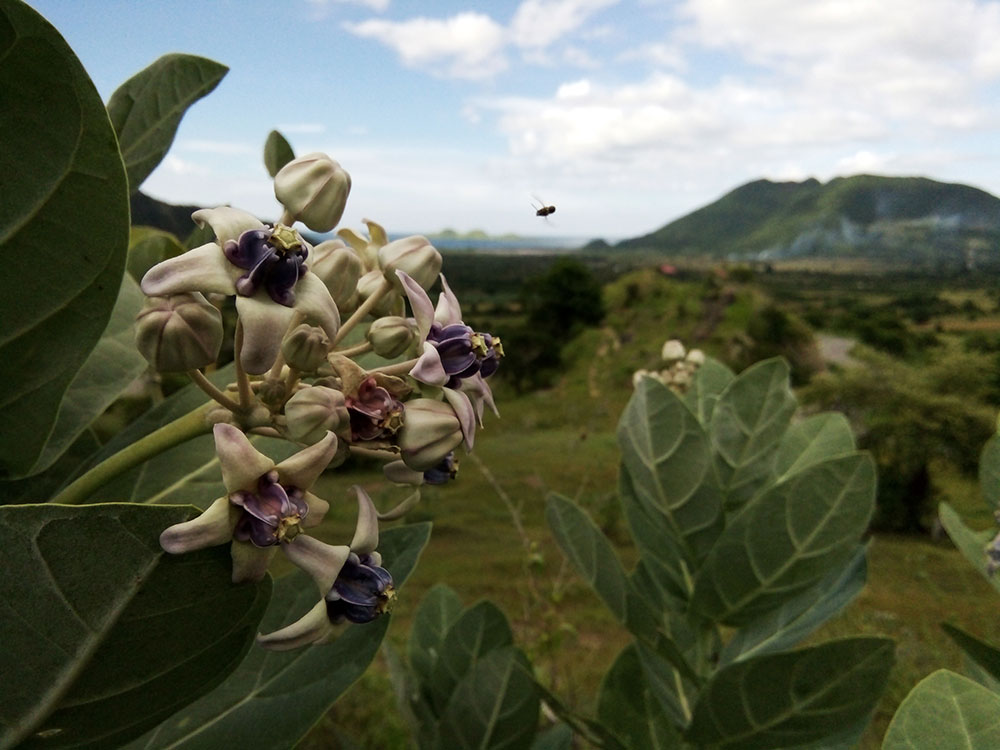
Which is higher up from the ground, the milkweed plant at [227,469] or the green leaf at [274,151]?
the green leaf at [274,151]

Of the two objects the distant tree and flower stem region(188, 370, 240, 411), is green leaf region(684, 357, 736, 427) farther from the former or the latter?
the distant tree

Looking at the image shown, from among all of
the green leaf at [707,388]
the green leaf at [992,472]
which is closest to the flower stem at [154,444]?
the green leaf at [992,472]

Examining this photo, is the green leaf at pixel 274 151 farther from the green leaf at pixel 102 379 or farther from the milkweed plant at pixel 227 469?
the green leaf at pixel 102 379

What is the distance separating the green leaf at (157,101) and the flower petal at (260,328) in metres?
0.44

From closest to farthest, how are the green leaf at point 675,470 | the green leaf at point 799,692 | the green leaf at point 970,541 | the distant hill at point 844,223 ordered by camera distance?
1. the green leaf at point 799,692
2. the green leaf at point 970,541
3. the green leaf at point 675,470
4. the distant hill at point 844,223

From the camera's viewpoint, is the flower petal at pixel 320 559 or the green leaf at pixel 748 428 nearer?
the flower petal at pixel 320 559

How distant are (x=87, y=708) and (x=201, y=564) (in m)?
0.17

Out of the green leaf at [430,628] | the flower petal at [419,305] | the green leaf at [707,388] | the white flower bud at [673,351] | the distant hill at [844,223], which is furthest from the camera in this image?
the distant hill at [844,223]

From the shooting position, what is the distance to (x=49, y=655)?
57cm

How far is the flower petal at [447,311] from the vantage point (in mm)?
792

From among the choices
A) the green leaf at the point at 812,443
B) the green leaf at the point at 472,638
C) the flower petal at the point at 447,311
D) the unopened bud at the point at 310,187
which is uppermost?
the unopened bud at the point at 310,187

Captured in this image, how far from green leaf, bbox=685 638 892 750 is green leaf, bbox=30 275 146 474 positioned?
991 mm

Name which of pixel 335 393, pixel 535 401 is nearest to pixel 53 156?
pixel 335 393

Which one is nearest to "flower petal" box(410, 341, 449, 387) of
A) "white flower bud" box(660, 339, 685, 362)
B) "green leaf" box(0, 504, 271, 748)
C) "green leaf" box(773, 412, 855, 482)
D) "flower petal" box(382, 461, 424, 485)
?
"flower petal" box(382, 461, 424, 485)
